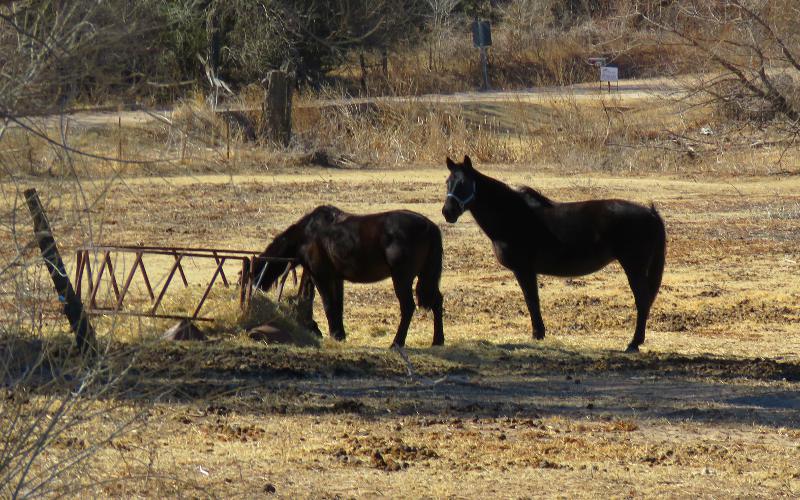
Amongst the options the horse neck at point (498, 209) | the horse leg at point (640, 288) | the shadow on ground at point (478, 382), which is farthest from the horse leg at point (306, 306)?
the horse leg at point (640, 288)

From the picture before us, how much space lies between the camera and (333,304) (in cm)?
1276

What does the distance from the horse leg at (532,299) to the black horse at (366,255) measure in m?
0.98

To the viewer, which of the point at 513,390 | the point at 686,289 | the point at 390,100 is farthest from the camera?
the point at 390,100

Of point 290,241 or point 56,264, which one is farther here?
point 290,241

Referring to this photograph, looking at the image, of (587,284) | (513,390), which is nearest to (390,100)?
(587,284)

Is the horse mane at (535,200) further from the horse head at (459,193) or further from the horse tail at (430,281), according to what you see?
the horse tail at (430,281)

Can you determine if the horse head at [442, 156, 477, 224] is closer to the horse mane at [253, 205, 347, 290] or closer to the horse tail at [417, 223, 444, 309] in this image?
the horse tail at [417, 223, 444, 309]

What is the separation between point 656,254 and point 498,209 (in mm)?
1644

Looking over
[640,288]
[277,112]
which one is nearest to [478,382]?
[640,288]

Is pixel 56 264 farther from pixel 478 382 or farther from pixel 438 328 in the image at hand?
pixel 438 328

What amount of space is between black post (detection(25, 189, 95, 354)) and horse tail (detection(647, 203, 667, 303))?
5.67 m

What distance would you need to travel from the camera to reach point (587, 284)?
648 inches

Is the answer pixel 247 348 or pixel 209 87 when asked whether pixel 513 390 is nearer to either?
pixel 247 348

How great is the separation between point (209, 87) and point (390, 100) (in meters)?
5.11
